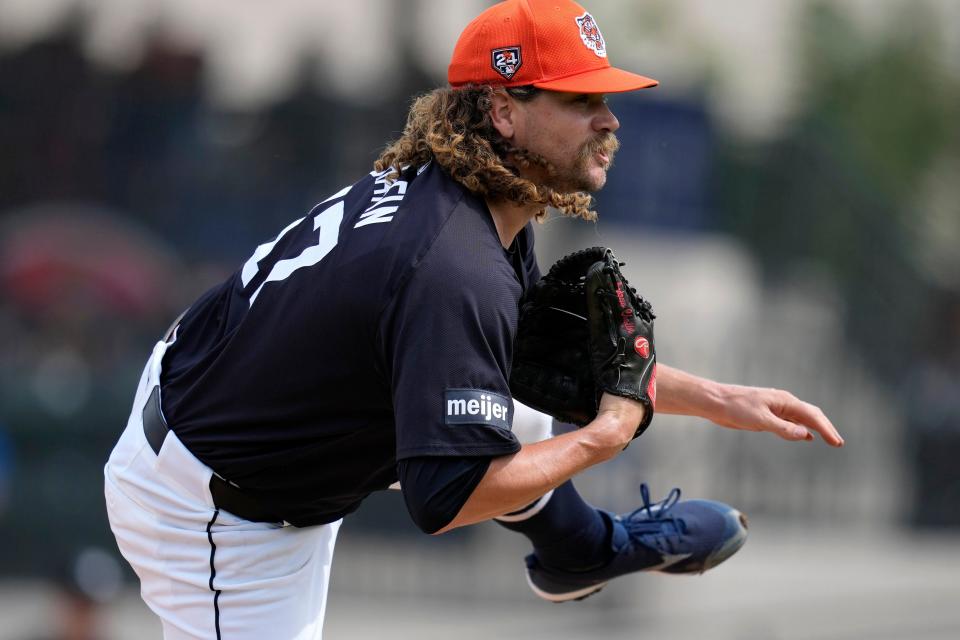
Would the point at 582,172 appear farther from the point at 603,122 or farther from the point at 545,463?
the point at 545,463

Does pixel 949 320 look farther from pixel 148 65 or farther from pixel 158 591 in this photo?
pixel 158 591

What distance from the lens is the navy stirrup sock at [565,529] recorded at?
4.10 meters

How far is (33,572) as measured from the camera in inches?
351

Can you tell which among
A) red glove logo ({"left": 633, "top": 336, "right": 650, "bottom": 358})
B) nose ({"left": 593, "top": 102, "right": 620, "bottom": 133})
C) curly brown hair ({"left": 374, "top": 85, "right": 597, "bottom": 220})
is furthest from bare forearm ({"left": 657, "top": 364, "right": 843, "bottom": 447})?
nose ({"left": 593, "top": 102, "right": 620, "bottom": 133})

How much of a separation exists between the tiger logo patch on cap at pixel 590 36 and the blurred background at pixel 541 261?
4730mm

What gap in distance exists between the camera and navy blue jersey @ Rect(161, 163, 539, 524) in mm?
3064

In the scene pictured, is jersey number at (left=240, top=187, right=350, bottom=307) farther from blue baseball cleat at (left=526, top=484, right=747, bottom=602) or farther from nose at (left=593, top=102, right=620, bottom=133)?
blue baseball cleat at (left=526, top=484, right=747, bottom=602)

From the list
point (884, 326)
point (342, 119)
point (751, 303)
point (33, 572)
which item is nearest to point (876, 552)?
point (884, 326)

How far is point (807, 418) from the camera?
3.75 m

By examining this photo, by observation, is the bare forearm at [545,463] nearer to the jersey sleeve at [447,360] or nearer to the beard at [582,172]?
the jersey sleeve at [447,360]

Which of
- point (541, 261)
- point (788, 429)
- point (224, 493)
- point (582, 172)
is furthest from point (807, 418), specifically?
point (541, 261)

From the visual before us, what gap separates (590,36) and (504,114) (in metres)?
0.31

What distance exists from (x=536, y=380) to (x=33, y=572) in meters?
6.26

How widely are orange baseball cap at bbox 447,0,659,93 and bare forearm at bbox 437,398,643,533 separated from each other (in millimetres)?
798
